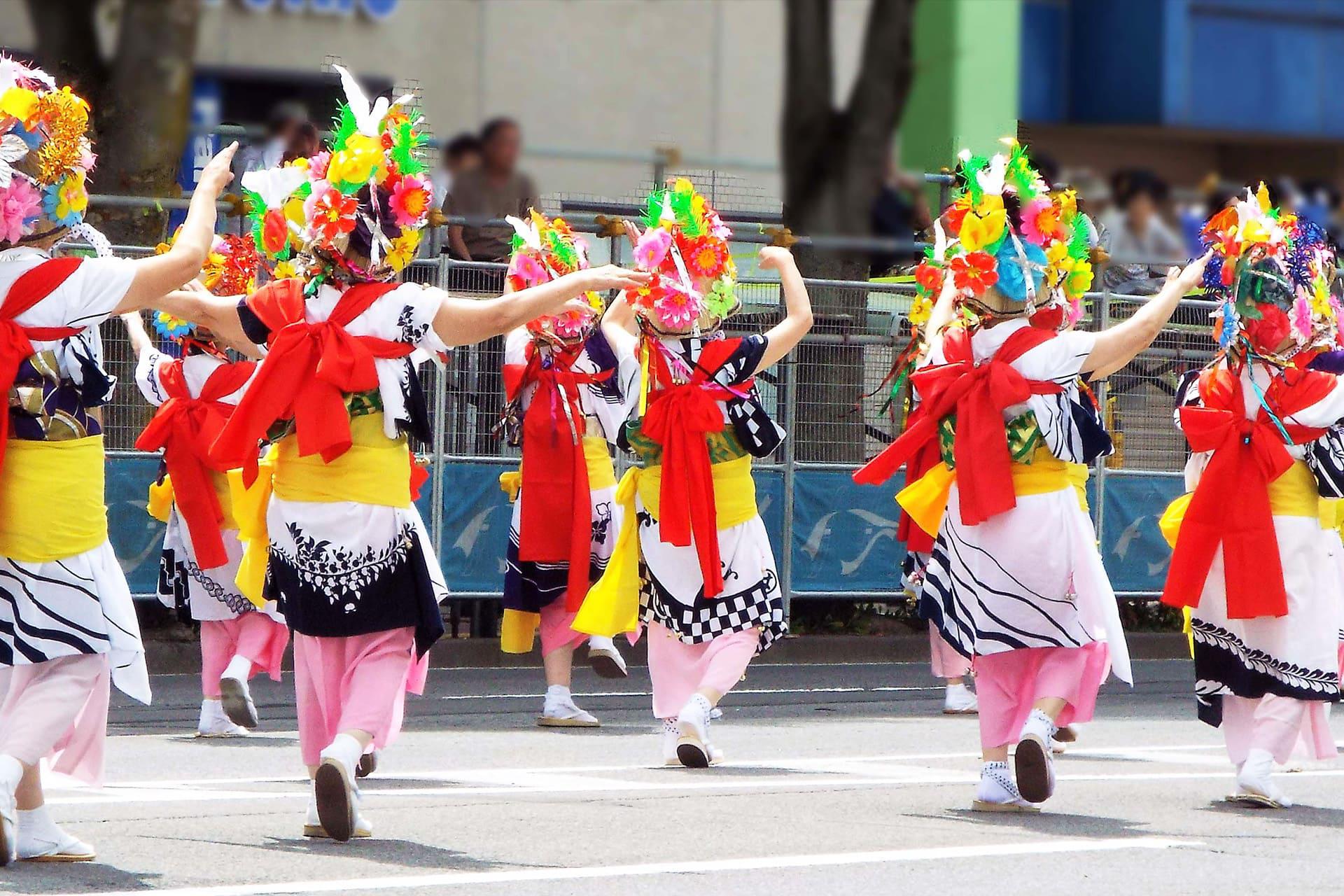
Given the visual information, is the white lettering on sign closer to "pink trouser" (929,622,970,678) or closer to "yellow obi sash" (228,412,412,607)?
"yellow obi sash" (228,412,412,607)

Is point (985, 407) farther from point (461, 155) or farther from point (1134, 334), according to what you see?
point (461, 155)

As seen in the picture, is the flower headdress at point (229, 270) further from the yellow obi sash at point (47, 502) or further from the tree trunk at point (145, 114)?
the yellow obi sash at point (47, 502)

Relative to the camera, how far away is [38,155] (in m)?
6.43

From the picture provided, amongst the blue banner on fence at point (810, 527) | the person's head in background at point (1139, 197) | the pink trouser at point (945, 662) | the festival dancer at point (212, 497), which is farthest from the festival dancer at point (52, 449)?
the blue banner on fence at point (810, 527)

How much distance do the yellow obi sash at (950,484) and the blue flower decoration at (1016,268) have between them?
0.54m

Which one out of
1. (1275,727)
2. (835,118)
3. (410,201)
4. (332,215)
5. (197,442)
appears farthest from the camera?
(197,442)

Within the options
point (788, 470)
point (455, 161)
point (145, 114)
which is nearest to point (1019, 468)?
point (455, 161)

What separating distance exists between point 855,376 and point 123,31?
637 centimetres

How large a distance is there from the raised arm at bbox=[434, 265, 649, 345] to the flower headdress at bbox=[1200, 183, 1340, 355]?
253 centimetres

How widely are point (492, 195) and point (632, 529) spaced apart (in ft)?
10.0

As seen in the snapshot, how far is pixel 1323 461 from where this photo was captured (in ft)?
27.3

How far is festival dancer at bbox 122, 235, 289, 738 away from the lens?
32.6 ft

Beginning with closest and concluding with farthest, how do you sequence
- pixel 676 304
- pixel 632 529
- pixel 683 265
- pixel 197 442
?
pixel 676 304 → pixel 683 265 → pixel 632 529 → pixel 197 442

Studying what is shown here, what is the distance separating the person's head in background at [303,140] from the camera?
36.3 feet
